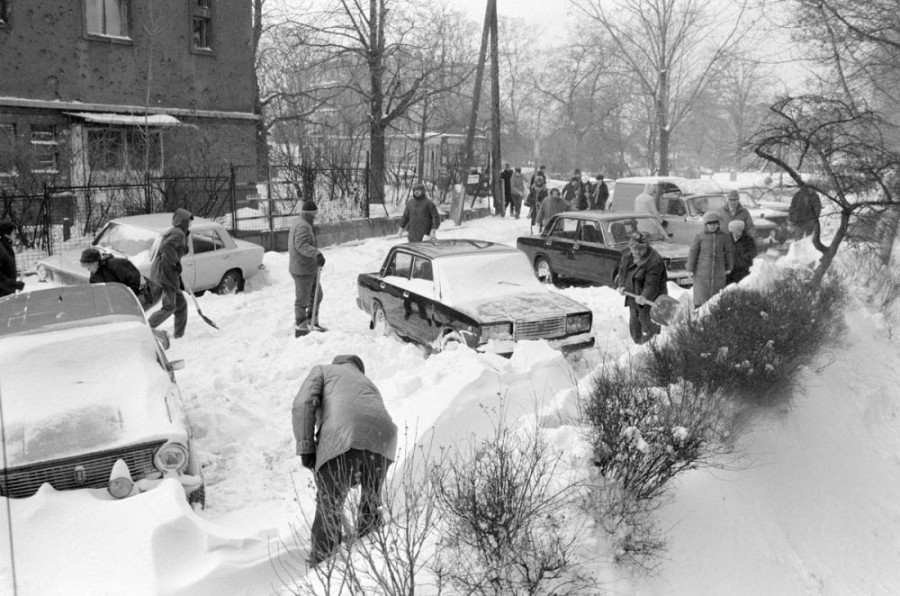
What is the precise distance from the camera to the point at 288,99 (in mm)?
32562

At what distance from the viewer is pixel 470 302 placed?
27.9ft

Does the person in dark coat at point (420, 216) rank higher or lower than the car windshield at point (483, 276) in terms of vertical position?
higher

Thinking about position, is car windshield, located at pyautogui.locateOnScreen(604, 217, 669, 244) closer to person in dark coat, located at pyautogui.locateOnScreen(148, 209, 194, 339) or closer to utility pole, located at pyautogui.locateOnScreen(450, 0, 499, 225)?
person in dark coat, located at pyautogui.locateOnScreen(148, 209, 194, 339)

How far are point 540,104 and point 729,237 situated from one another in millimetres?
57123

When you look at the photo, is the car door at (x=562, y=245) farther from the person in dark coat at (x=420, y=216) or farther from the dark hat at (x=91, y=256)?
the dark hat at (x=91, y=256)

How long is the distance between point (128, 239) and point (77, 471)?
780 centimetres

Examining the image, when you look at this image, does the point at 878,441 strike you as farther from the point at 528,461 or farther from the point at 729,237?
the point at 528,461

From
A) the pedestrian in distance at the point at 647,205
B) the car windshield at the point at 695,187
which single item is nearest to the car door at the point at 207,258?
the pedestrian in distance at the point at 647,205

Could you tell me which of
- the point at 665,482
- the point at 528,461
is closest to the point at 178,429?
the point at 528,461

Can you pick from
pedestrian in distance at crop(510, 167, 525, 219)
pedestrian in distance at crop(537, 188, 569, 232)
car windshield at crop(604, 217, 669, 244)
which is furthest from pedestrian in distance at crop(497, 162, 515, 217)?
car windshield at crop(604, 217, 669, 244)

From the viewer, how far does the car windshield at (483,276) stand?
8688 mm

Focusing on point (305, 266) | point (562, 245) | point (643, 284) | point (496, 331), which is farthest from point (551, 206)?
point (496, 331)

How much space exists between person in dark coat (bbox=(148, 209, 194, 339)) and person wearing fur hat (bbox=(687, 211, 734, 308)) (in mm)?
6318

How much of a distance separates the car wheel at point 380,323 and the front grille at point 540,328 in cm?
232
